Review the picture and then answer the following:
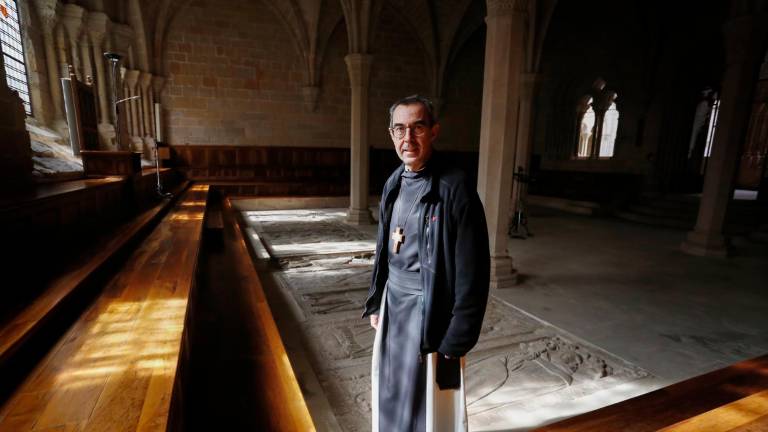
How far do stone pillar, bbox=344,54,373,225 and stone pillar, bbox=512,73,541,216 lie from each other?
3539mm

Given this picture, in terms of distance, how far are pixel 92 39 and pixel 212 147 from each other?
5343mm

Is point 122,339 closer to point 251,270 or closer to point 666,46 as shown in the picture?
point 251,270

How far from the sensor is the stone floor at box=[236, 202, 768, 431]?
2607mm

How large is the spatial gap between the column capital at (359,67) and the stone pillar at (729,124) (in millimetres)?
6615

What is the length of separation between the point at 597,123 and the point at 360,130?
9.73 meters

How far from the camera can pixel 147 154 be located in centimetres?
1105

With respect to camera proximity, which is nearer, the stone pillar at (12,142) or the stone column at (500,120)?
the stone pillar at (12,142)

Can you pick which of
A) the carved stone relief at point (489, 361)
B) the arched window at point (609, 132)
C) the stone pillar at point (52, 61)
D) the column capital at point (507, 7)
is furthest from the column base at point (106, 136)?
the arched window at point (609, 132)

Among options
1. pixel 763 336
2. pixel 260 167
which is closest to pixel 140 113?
pixel 260 167

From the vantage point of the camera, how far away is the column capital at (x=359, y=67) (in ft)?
27.6

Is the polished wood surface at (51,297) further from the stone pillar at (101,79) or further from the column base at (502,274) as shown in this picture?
the stone pillar at (101,79)

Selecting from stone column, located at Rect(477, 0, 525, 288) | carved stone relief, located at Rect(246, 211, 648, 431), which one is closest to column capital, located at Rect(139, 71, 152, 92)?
carved stone relief, located at Rect(246, 211, 648, 431)

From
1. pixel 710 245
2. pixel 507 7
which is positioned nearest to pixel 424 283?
pixel 507 7

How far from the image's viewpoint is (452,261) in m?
1.50
